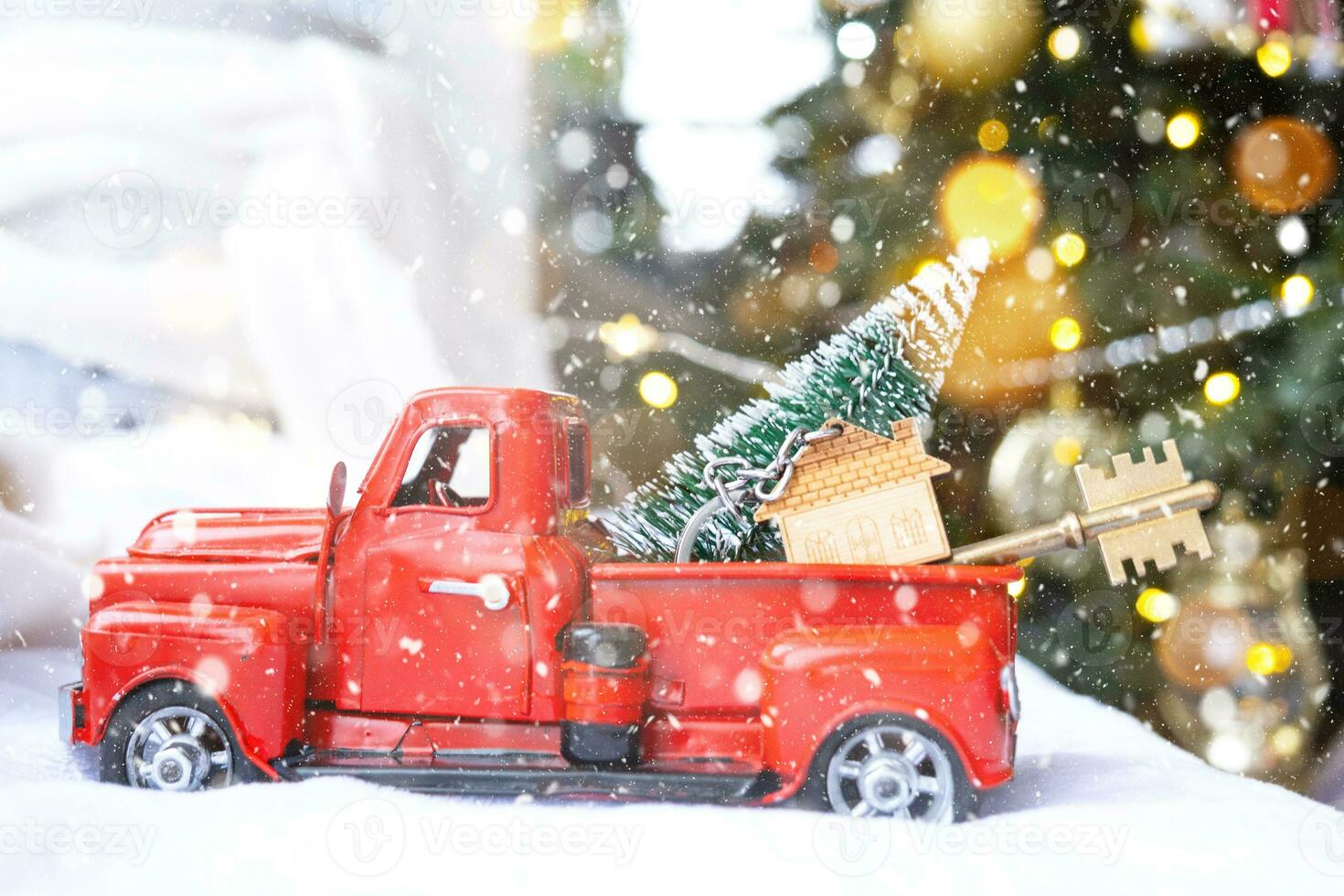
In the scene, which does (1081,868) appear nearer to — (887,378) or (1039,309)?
(887,378)

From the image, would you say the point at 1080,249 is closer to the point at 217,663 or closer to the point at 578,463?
the point at 578,463

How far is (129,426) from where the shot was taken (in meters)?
2.43

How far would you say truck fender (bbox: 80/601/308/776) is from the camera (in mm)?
1615

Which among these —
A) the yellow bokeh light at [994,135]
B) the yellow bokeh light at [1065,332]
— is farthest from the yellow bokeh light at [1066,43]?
the yellow bokeh light at [1065,332]

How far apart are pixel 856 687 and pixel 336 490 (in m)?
0.86

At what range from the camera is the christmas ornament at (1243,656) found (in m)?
2.09

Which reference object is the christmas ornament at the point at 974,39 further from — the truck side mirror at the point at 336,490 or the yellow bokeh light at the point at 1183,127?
the truck side mirror at the point at 336,490

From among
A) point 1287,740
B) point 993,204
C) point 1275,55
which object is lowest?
point 1287,740

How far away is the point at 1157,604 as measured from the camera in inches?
84.9

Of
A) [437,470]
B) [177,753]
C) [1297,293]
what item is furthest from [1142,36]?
[177,753]

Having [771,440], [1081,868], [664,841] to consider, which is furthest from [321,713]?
[1081,868]

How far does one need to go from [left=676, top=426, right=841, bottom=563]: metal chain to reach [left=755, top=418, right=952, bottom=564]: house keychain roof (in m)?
0.02

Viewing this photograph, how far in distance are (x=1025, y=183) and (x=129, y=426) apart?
2068 mm

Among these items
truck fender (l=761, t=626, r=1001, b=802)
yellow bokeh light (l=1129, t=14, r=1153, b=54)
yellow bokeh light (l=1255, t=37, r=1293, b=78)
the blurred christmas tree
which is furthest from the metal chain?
yellow bokeh light (l=1255, t=37, r=1293, b=78)
